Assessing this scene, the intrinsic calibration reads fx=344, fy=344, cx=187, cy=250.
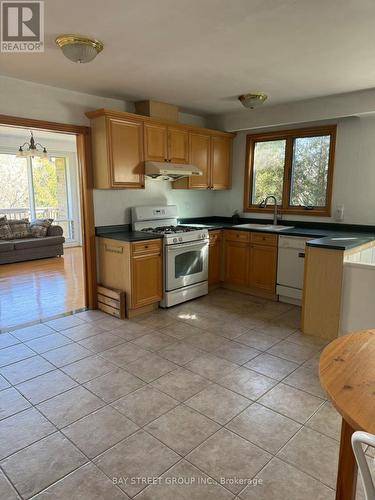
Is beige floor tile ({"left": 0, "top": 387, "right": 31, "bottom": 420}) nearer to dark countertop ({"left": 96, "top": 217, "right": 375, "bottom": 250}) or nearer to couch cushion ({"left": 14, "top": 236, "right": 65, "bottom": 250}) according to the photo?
dark countertop ({"left": 96, "top": 217, "right": 375, "bottom": 250})

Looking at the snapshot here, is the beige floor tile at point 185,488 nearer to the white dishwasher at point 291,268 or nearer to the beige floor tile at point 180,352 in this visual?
the beige floor tile at point 180,352

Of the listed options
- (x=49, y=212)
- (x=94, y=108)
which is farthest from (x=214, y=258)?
(x=49, y=212)

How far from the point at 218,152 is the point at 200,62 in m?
2.25

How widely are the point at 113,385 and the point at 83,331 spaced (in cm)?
113

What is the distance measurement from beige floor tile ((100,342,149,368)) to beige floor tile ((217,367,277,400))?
2.56 ft

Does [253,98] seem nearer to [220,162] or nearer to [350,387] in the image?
[220,162]

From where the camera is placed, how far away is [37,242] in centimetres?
675

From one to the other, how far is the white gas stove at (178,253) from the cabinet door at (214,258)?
0.54ft

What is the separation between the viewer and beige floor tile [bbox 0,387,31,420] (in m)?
2.22

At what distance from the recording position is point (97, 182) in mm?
3902

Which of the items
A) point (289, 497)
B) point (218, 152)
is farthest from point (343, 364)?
point (218, 152)

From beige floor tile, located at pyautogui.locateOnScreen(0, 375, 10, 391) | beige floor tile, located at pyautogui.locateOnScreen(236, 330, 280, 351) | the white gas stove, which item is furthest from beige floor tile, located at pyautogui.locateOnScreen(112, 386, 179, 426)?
the white gas stove

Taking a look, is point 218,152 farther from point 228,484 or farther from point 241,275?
point 228,484

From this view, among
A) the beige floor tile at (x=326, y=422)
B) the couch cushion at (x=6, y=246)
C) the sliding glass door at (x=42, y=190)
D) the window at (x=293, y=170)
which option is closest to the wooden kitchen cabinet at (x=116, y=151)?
the window at (x=293, y=170)
